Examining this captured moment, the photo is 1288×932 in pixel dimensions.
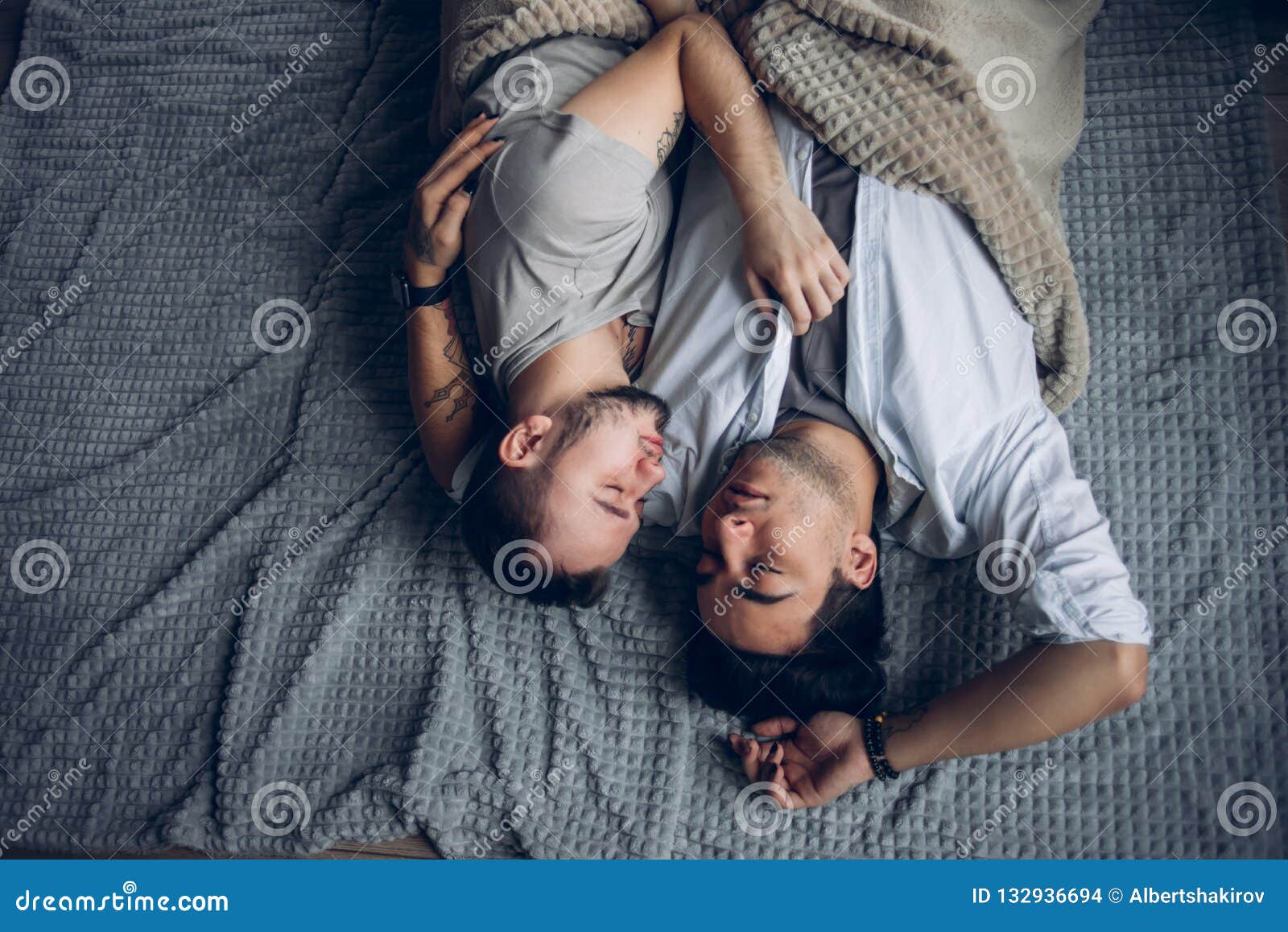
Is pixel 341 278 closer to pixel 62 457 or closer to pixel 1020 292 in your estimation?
pixel 62 457

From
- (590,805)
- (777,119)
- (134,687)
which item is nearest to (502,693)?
(590,805)

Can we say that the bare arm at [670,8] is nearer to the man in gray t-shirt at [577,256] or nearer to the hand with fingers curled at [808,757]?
the man in gray t-shirt at [577,256]

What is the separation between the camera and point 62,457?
141 centimetres

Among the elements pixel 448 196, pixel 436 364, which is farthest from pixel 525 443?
pixel 448 196

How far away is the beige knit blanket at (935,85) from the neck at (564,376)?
376 mm

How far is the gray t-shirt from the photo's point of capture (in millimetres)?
1126

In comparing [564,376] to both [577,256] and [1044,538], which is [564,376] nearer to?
[577,256]

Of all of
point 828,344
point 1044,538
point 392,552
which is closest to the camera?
point 1044,538

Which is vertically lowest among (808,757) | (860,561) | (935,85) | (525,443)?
(808,757)

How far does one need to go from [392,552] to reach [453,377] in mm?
259

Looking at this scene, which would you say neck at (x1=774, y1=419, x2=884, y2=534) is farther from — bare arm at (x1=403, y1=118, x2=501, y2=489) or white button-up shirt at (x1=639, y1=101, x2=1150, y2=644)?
bare arm at (x1=403, y1=118, x2=501, y2=489)

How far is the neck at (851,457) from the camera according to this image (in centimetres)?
116

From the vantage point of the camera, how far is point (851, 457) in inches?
46.5

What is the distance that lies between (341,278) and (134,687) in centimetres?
64
